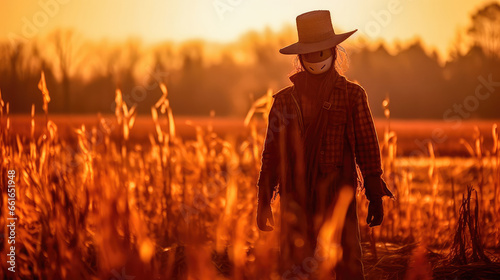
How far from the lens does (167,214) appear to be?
14.7 ft

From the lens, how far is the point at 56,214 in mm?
3410

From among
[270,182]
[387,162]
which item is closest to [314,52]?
[270,182]

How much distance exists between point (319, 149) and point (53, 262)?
1446mm

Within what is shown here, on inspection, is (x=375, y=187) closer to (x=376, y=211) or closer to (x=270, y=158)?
(x=376, y=211)

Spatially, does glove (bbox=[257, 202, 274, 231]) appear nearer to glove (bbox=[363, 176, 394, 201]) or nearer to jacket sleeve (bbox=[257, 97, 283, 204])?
jacket sleeve (bbox=[257, 97, 283, 204])

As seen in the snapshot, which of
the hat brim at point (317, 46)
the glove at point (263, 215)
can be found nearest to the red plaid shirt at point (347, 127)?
the hat brim at point (317, 46)

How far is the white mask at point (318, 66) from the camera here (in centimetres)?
331

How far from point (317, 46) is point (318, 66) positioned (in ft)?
0.35

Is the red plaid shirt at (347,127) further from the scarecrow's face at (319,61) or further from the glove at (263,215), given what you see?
the glove at (263,215)

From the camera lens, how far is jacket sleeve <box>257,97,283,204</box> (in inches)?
136

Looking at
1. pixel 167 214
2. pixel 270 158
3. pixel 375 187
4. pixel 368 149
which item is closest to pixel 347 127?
pixel 368 149

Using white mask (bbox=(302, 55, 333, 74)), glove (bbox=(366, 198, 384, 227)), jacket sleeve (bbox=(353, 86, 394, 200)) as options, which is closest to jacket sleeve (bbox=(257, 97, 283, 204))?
white mask (bbox=(302, 55, 333, 74))

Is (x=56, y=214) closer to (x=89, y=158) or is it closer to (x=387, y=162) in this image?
(x=89, y=158)

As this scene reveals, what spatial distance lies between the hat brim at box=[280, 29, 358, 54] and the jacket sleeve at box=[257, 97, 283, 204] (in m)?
0.30
